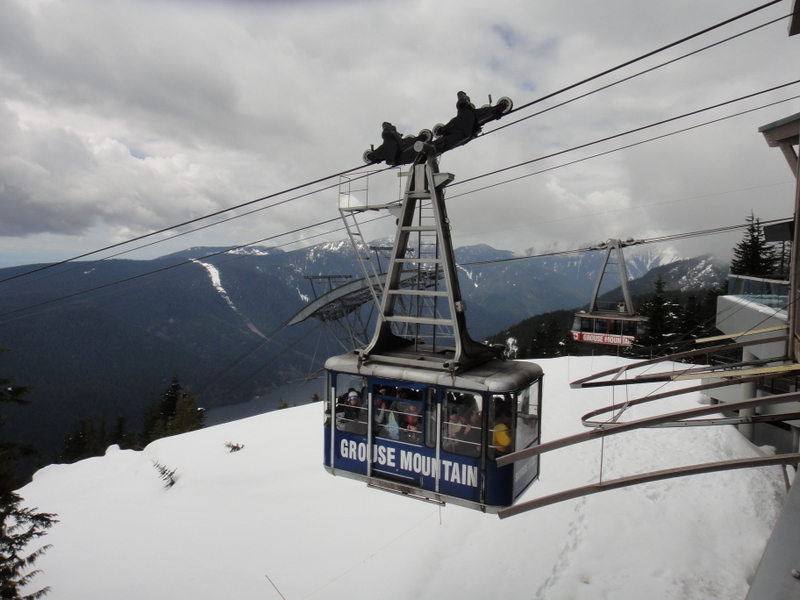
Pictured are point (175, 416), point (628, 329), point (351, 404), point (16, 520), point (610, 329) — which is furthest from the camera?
point (175, 416)

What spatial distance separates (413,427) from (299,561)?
7.68 metres

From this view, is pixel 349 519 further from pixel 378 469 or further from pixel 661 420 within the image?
pixel 661 420

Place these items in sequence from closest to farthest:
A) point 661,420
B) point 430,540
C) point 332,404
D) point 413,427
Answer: point 661,420
point 413,427
point 332,404
point 430,540

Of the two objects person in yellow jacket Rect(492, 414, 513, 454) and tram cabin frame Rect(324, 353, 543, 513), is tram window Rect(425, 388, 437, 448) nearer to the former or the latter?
tram cabin frame Rect(324, 353, 543, 513)

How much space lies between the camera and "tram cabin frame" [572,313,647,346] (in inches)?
854

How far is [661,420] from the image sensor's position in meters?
4.72

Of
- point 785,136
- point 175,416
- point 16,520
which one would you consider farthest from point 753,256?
point 175,416

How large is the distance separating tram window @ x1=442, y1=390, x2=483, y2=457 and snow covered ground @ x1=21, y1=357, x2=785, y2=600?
4984 mm

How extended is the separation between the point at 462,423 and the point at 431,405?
54cm

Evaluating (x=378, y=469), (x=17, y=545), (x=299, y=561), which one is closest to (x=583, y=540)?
(x=378, y=469)

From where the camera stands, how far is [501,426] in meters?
7.15

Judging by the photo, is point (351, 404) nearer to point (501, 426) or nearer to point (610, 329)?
point (501, 426)

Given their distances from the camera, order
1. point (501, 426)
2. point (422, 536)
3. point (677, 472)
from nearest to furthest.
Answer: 1. point (677, 472)
2. point (501, 426)
3. point (422, 536)

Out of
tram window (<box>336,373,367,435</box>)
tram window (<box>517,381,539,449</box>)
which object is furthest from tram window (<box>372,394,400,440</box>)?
tram window (<box>517,381,539,449</box>)
